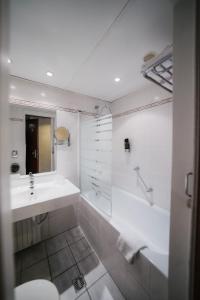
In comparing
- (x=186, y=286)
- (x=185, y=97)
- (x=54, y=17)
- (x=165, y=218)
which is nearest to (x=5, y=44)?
(x=185, y=97)

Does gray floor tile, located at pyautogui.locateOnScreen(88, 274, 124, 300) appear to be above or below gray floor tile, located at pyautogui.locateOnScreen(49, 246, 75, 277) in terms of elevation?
below

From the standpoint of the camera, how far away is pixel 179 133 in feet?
2.27

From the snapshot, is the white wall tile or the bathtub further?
the white wall tile

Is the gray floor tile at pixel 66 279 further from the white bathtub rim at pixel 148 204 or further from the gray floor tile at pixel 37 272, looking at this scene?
the white bathtub rim at pixel 148 204

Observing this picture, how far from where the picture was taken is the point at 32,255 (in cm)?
170

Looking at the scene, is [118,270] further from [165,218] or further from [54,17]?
[54,17]

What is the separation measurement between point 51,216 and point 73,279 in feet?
2.79

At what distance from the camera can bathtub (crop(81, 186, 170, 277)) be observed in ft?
5.18

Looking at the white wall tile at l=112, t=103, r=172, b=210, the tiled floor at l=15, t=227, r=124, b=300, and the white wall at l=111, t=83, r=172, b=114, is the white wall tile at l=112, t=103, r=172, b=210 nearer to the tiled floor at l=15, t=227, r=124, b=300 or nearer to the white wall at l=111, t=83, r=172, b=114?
the white wall at l=111, t=83, r=172, b=114

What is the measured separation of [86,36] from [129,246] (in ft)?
6.08

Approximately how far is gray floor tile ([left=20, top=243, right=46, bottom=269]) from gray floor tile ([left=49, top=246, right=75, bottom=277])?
150mm

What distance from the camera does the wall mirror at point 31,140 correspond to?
1.72m

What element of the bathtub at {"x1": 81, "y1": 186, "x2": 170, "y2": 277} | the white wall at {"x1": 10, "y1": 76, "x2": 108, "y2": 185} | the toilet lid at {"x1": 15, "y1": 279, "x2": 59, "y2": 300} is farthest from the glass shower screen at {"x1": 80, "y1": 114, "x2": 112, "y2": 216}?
the toilet lid at {"x1": 15, "y1": 279, "x2": 59, "y2": 300}

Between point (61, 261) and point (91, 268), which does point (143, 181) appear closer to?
point (91, 268)
